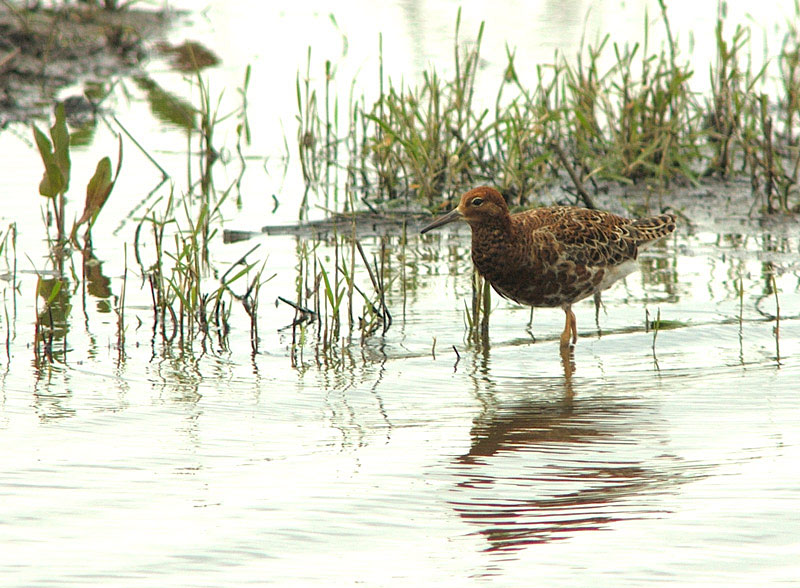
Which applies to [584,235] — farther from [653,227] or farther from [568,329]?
[653,227]

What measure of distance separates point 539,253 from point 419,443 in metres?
2.10

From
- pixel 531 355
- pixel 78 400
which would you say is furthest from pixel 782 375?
pixel 78 400

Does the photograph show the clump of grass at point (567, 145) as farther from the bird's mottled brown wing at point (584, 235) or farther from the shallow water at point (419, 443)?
the shallow water at point (419, 443)

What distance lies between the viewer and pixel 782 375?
581cm

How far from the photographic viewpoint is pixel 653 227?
298 inches

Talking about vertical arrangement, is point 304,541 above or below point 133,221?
below

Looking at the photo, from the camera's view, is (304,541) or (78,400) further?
(78,400)

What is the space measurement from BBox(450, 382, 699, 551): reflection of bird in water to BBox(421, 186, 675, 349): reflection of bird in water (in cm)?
114

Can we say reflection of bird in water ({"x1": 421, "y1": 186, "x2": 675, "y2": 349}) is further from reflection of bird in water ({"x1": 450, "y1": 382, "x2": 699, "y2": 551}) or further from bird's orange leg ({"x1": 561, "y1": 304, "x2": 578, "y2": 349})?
reflection of bird in water ({"x1": 450, "y1": 382, "x2": 699, "y2": 551})

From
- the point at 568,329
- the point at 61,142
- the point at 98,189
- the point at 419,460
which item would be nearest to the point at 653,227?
the point at 568,329

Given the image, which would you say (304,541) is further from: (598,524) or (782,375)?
(782,375)

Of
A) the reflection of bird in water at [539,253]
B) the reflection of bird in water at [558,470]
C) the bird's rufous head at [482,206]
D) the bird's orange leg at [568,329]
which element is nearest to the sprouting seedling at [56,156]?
the reflection of bird in water at [539,253]

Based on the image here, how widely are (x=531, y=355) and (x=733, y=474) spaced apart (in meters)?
2.00

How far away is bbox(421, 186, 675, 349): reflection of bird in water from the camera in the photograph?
6660mm
